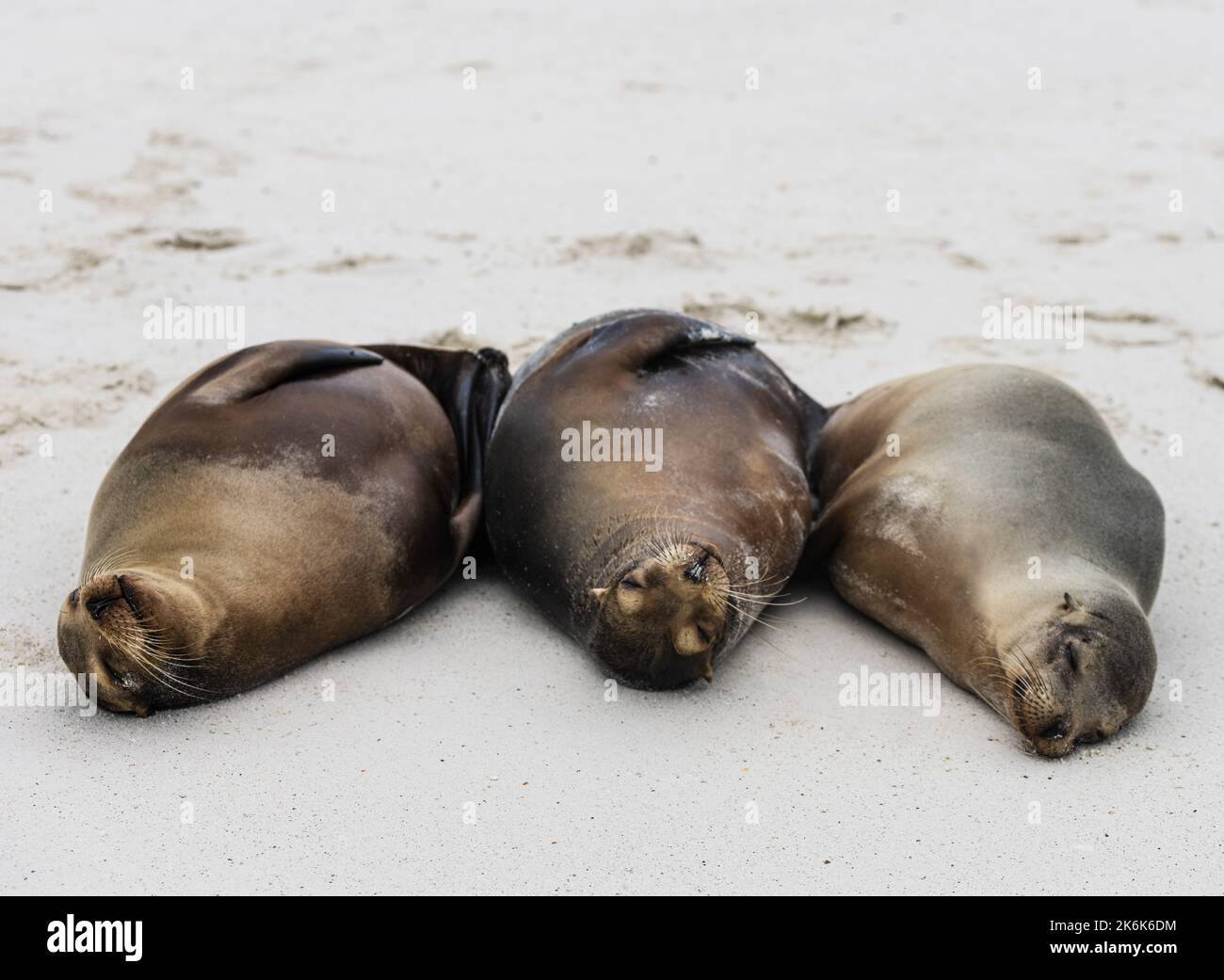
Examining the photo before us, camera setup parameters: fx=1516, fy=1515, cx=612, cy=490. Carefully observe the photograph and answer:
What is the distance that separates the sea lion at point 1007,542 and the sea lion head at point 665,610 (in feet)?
2.17

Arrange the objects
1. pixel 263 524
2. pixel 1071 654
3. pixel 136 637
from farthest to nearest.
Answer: pixel 263 524
pixel 1071 654
pixel 136 637

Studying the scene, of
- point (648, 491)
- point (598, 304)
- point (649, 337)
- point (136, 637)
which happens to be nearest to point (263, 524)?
point (136, 637)

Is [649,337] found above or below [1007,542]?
above

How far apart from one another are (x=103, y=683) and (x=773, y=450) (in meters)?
1.93

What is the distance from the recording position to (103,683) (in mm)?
3672

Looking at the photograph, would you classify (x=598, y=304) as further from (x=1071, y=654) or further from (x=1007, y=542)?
(x=1071, y=654)

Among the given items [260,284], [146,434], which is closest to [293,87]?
[260,284]

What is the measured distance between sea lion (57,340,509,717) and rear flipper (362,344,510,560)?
32mm

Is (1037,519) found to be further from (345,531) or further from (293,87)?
(293,87)

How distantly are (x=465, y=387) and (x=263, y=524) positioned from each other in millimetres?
1098

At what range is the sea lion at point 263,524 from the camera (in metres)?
3.66

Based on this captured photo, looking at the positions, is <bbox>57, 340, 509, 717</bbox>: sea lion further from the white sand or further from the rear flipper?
the white sand

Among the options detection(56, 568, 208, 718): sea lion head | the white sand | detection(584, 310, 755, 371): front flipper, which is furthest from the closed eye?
detection(56, 568, 208, 718): sea lion head

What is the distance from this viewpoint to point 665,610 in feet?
11.8
